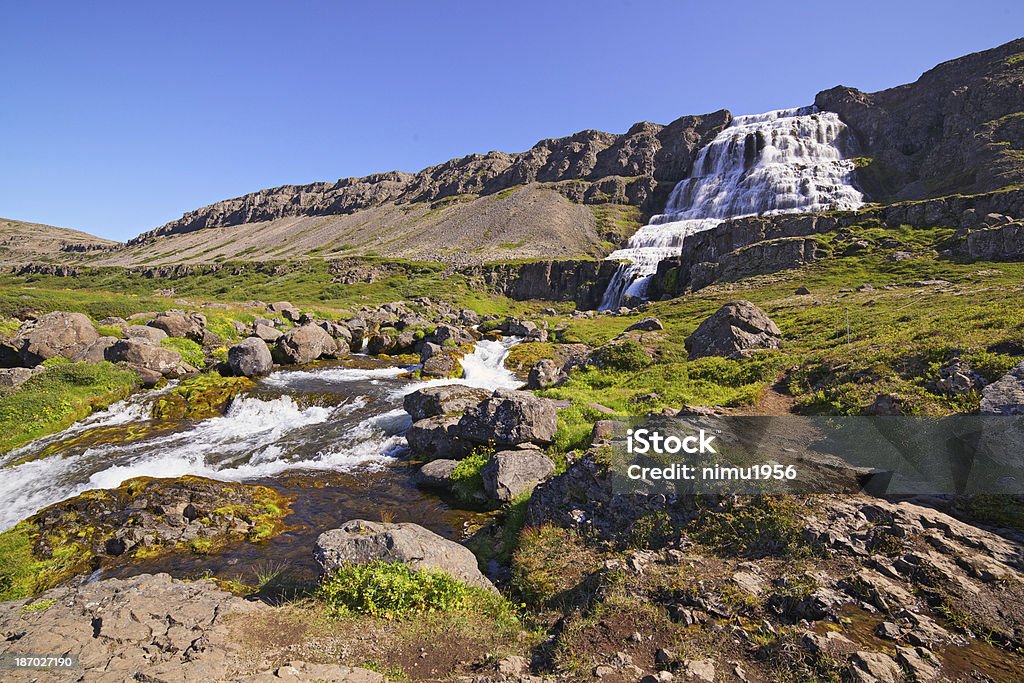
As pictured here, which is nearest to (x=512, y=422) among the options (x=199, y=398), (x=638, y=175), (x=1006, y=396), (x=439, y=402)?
(x=439, y=402)

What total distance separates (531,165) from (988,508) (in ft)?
671

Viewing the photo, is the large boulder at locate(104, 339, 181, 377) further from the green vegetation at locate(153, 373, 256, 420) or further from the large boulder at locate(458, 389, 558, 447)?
the large boulder at locate(458, 389, 558, 447)

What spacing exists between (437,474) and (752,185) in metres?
119

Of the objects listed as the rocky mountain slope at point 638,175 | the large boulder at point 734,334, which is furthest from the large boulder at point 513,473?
the rocky mountain slope at point 638,175

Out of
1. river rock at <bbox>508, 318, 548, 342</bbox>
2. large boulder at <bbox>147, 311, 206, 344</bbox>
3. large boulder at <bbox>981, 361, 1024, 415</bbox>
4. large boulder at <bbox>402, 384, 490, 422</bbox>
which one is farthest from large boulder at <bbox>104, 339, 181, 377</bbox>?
large boulder at <bbox>981, 361, 1024, 415</bbox>

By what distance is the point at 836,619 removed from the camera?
5867 millimetres

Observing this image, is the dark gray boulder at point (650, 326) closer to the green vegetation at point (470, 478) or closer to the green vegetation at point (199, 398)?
the green vegetation at point (470, 478)

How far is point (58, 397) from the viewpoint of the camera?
2073cm

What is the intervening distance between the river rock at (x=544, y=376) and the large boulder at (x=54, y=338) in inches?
1069

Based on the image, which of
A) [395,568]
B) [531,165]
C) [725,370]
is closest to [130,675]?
[395,568]

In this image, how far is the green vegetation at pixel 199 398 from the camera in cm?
2188

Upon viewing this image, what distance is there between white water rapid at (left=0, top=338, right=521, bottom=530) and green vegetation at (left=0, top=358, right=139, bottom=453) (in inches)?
23.7

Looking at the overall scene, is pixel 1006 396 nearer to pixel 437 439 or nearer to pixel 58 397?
pixel 437 439

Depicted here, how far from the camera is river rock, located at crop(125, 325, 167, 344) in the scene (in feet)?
96.4
